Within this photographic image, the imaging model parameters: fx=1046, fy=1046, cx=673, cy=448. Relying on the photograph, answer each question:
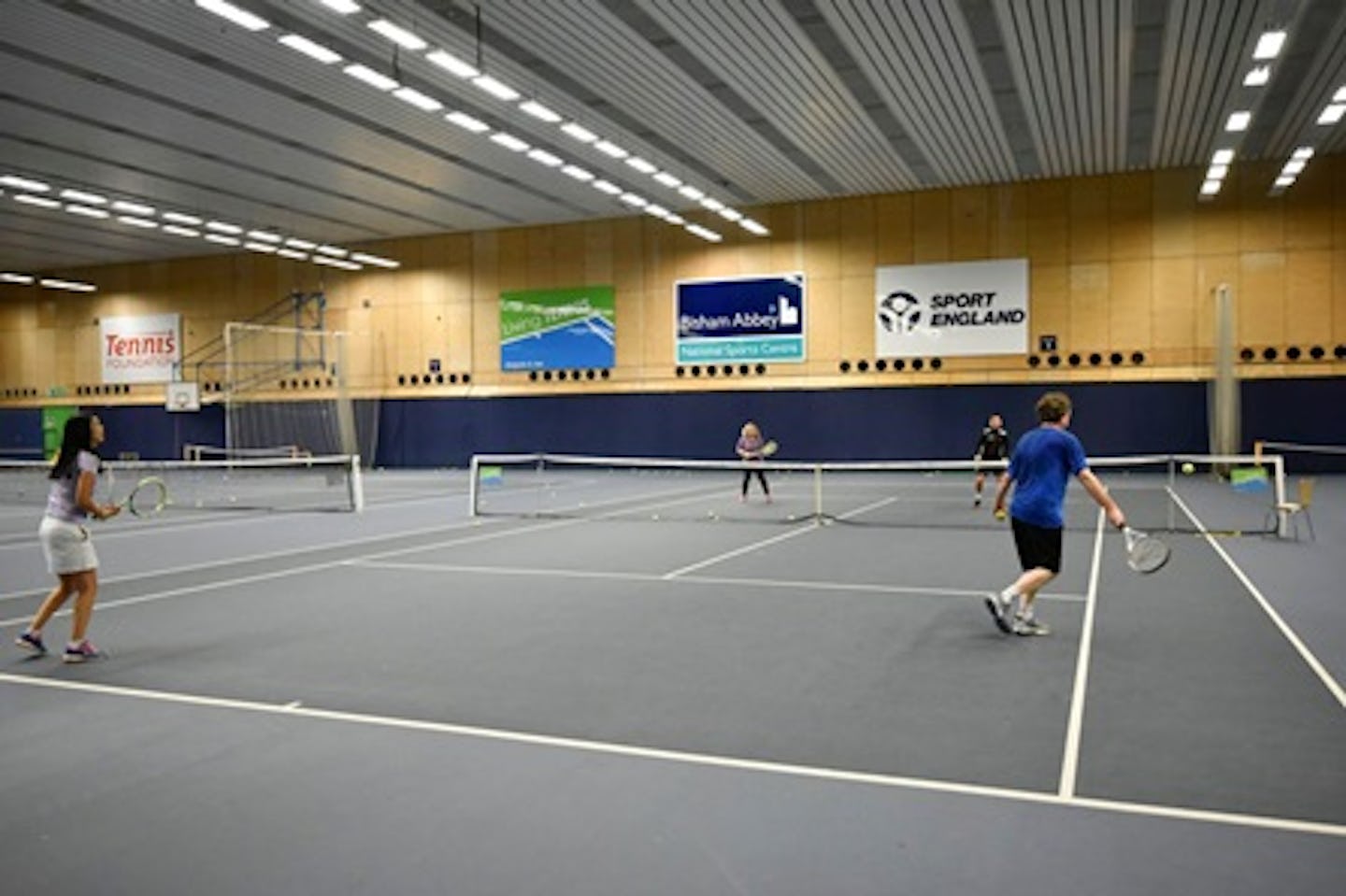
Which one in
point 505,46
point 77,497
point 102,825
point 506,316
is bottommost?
point 102,825

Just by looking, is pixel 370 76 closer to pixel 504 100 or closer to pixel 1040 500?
pixel 504 100

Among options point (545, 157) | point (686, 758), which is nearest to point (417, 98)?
point (545, 157)

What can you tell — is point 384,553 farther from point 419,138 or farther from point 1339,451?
point 1339,451

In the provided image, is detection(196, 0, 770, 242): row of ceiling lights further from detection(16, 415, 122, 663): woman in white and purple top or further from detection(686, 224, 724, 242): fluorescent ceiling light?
detection(16, 415, 122, 663): woman in white and purple top

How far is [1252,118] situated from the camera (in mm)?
23453

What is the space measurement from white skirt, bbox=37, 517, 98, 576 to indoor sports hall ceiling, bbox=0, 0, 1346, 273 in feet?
31.2

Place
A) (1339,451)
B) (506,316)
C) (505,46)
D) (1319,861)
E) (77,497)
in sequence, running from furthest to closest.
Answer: (506,316) → (1339,451) → (505,46) → (77,497) → (1319,861)

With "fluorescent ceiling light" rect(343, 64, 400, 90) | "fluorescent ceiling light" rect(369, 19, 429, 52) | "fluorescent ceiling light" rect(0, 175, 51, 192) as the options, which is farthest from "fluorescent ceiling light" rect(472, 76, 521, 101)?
"fluorescent ceiling light" rect(0, 175, 51, 192)

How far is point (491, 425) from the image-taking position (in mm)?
36781

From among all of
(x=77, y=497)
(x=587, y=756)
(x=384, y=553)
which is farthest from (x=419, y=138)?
Answer: (x=587, y=756)

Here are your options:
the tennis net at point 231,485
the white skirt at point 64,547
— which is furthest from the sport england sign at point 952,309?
the white skirt at point 64,547

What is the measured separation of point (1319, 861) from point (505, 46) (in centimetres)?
1863

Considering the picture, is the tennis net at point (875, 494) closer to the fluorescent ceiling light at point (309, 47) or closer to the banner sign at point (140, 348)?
the fluorescent ceiling light at point (309, 47)

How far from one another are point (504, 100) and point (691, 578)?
12.6m
